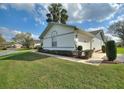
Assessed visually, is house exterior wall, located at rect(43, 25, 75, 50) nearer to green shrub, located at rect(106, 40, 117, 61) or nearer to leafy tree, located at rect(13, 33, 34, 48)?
green shrub, located at rect(106, 40, 117, 61)

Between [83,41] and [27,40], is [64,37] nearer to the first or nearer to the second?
[83,41]

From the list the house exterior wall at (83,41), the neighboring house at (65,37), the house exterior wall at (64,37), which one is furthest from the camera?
the house exterior wall at (83,41)

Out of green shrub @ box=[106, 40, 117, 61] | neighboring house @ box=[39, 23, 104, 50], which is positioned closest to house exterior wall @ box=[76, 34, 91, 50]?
neighboring house @ box=[39, 23, 104, 50]

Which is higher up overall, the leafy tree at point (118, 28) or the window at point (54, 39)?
the leafy tree at point (118, 28)

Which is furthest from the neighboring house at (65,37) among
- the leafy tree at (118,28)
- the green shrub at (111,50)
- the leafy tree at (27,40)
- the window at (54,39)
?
the leafy tree at (118,28)

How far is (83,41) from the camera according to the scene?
1489 cm

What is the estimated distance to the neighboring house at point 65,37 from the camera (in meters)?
13.5

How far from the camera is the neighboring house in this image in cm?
1350

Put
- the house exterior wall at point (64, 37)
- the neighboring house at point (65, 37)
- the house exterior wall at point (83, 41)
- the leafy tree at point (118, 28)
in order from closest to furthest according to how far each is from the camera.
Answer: the neighboring house at point (65, 37) < the house exterior wall at point (64, 37) < the house exterior wall at point (83, 41) < the leafy tree at point (118, 28)

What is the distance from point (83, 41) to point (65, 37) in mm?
2178

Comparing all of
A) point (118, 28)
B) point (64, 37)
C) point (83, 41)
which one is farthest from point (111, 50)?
point (118, 28)

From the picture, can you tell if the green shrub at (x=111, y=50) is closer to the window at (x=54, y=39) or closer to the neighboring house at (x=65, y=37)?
the neighboring house at (x=65, y=37)

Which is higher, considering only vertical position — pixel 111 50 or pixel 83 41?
pixel 83 41
